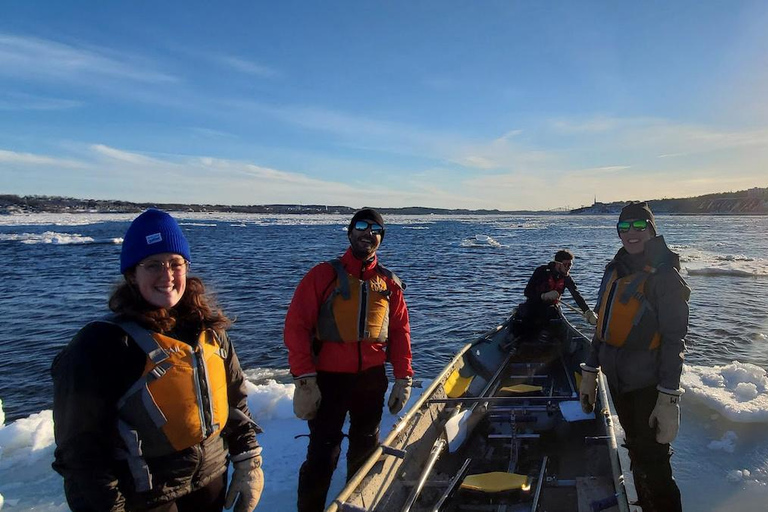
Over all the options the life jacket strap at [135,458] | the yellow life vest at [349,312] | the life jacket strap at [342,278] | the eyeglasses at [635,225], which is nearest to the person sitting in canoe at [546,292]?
the eyeglasses at [635,225]

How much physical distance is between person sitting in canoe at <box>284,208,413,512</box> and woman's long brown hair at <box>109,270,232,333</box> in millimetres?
1279

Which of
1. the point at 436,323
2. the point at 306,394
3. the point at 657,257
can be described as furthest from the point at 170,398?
the point at 436,323

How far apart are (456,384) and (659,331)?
3.55 metres

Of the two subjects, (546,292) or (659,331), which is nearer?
(659,331)

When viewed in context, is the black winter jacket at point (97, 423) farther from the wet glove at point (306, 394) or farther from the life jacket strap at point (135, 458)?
the wet glove at point (306, 394)

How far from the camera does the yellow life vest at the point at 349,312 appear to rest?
147 inches

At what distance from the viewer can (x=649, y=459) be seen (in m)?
3.64

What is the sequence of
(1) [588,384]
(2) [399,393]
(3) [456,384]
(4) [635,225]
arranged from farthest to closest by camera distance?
(3) [456,384] < (1) [588,384] < (2) [399,393] < (4) [635,225]

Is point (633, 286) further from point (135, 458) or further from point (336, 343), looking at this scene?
point (135, 458)

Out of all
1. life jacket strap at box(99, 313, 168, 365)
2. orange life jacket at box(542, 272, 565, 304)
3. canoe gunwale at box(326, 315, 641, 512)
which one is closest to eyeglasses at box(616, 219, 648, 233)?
canoe gunwale at box(326, 315, 641, 512)

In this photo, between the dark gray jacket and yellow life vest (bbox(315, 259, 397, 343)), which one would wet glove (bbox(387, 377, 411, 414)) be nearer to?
yellow life vest (bbox(315, 259, 397, 343))

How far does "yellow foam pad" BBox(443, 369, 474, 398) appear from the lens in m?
6.42

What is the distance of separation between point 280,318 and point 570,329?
28.4 ft

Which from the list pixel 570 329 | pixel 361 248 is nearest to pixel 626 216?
pixel 361 248
